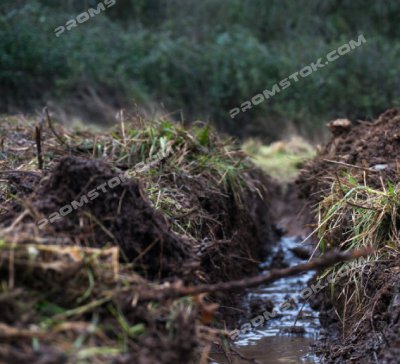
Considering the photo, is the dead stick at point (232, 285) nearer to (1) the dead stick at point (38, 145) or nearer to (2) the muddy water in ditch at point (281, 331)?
(2) the muddy water in ditch at point (281, 331)

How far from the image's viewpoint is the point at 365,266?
459 centimetres

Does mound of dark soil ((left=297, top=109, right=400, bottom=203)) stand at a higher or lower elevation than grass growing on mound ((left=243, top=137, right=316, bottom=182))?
higher

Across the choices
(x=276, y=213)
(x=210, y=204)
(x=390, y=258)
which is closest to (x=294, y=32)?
(x=276, y=213)

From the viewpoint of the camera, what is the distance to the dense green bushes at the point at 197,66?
50.4 ft

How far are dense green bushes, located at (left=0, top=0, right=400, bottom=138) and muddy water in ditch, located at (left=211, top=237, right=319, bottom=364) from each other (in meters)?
8.76

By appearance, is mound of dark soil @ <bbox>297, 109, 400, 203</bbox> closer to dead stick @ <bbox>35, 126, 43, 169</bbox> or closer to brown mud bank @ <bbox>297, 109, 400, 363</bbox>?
brown mud bank @ <bbox>297, 109, 400, 363</bbox>

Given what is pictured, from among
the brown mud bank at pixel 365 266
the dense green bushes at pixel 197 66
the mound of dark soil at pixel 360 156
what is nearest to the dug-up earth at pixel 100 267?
the brown mud bank at pixel 365 266

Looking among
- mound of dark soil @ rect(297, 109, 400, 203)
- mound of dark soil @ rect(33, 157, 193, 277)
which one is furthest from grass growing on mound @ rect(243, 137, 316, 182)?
mound of dark soil @ rect(33, 157, 193, 277)

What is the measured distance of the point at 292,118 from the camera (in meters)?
16.0

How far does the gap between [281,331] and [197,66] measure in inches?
471

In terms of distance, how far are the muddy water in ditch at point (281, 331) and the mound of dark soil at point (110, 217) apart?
1.43 metres

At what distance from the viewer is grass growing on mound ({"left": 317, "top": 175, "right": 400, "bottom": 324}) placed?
4543 millimetres

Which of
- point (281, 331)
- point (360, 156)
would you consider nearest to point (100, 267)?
point (281, 331)

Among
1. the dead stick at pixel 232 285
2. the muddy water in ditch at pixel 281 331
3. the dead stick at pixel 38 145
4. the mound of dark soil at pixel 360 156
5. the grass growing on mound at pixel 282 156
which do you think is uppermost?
the dead stick at pixel 38 145
